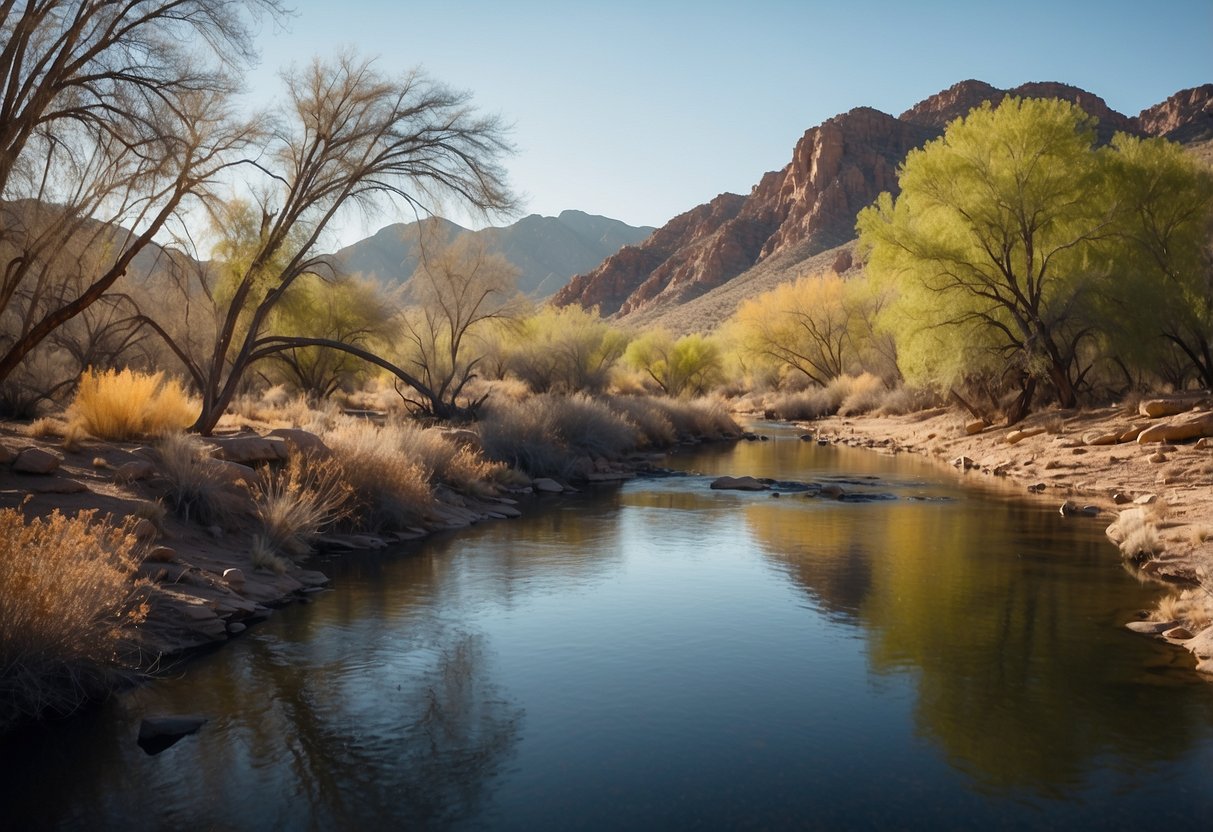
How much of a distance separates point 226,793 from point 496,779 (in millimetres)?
1688

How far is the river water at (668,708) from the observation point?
5.96 metres

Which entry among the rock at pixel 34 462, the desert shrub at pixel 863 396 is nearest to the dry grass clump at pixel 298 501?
the rock at pixel 34 462

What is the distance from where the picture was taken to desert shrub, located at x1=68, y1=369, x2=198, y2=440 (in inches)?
542

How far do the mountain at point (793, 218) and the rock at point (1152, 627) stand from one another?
78616mm

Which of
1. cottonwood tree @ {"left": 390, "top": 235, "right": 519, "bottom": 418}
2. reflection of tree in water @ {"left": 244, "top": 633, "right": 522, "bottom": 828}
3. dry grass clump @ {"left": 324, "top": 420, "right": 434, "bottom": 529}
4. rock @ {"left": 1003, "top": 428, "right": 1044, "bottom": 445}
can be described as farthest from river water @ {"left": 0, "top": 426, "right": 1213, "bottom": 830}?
cottonwood tree @ {"left": 390, "top": 235, "right": 519, "bottom": 418}

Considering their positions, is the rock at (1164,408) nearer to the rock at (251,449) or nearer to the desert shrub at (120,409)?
the rock at (251,449)

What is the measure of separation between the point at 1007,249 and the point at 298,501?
2081 cm

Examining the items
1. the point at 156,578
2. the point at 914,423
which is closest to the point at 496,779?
the point at 156,578

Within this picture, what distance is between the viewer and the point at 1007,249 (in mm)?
26125

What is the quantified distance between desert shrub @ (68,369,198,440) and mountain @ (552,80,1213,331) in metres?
75.1

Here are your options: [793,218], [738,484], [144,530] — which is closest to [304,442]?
[144,530]

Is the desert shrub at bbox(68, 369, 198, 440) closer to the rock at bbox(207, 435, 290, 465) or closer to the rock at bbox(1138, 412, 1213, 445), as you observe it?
the rock at bbox(207, 435, 290, 465)

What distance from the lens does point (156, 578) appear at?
9438 mm

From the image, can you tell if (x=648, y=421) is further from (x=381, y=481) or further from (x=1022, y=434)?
(x=381, y=481)
